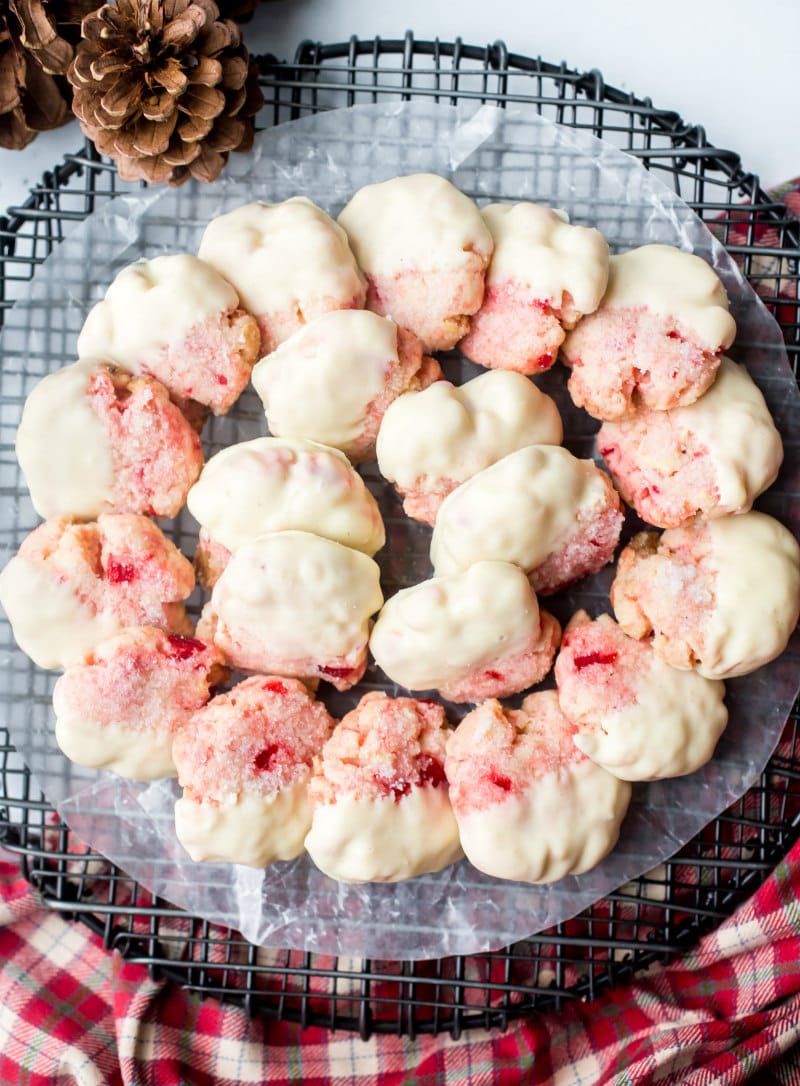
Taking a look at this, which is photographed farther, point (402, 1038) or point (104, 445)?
point (402, 1038)

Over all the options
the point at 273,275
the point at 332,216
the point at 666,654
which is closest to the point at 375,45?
the point at 332,216

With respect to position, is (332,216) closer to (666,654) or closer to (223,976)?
(666,654)

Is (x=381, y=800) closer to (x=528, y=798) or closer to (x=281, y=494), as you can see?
(x=528, y=798)

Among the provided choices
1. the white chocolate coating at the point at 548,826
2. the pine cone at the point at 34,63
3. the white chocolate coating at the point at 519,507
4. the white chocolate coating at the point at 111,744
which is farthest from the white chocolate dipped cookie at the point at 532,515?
the pine cone at the point at 34,63

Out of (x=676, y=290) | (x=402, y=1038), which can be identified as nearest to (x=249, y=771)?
(x=402, y=1038)

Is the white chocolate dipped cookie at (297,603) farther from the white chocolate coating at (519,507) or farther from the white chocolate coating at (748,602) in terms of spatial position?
the white chocolate coating at (748,602)

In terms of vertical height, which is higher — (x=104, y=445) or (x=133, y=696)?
(x=104, y=445)
